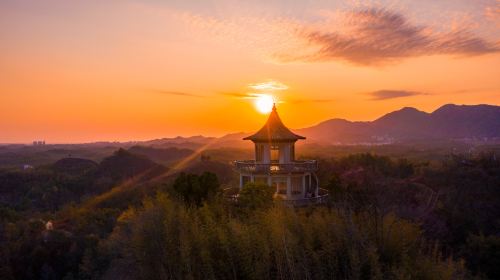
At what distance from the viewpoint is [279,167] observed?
22812 mm

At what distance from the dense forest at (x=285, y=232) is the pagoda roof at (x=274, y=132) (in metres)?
3.54

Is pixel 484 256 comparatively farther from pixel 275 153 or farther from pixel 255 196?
pixel 255 196

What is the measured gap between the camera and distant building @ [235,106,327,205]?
2275 centimetres

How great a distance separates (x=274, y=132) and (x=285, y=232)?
53.0 feet

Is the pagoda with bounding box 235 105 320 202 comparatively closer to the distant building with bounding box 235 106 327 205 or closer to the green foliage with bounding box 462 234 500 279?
the distant building with bounding box 235 106 327 205

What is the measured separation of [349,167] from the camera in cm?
4019

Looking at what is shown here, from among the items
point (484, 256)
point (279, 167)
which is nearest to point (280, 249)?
point (279, 167)

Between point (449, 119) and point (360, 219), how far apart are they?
655ft

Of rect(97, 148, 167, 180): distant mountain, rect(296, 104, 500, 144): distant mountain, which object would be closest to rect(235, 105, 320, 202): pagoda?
rect(97, 148, 167, 180): distant mountain

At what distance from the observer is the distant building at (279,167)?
22.8 m

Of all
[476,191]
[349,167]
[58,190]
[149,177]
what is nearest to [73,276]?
[349,167]

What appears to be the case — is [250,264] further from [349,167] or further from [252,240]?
[349,167]

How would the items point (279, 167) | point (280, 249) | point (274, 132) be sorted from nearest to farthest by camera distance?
point (280, 249)
point (279, 167)
point (274, 132)

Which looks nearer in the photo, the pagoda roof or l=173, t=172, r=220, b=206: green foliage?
l=173, t=172, r=220, b=206: green foliage
